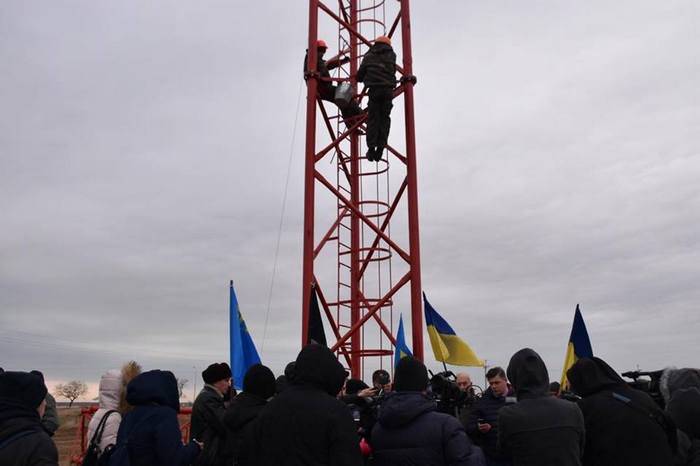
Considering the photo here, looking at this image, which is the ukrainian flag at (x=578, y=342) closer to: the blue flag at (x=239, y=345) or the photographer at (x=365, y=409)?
the blue flag at (x=239, y=345)

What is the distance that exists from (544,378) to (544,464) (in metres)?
0.58

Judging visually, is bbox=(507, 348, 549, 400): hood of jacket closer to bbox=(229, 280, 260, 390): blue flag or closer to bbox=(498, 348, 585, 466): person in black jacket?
bbox=(498, 348, 585, 466): person in black jacket

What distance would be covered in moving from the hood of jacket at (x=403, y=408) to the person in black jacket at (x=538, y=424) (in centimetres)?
59

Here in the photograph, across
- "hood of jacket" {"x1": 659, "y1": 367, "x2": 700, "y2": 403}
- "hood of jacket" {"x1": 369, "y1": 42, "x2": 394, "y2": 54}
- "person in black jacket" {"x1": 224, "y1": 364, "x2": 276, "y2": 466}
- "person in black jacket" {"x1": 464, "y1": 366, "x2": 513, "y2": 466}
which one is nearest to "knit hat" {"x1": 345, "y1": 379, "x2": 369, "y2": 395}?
"person in black jacket" {"x1": 464, "y1": 366, "x2": 513, "y2": 466}

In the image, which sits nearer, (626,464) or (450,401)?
(626,464)

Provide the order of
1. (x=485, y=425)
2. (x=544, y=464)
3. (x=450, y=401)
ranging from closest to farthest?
(x=544, y=464) < (x=450, y=401) < (x=485, y=425)

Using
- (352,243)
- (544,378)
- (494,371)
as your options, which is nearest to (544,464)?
(544,378)

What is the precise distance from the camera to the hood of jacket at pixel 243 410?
17.1 ft

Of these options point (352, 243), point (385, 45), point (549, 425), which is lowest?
point (549, 425)

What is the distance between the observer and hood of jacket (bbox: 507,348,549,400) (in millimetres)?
4543

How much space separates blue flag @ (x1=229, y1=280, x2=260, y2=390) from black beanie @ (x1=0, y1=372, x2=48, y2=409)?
457 centimetres

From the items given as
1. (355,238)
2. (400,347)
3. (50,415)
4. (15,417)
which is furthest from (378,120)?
(15,417)

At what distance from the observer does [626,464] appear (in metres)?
4.44

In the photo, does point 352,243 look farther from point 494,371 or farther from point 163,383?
point 163,383
